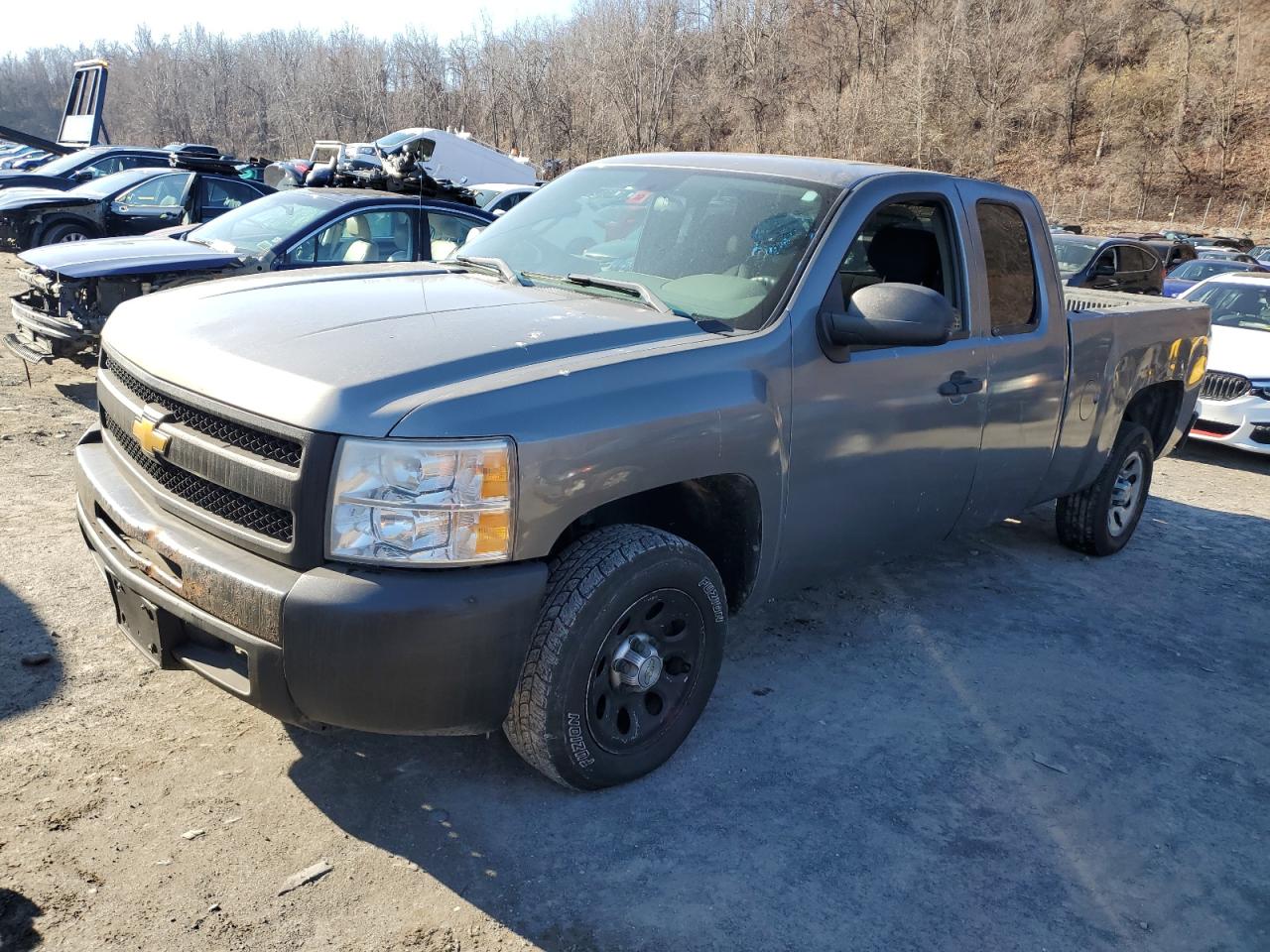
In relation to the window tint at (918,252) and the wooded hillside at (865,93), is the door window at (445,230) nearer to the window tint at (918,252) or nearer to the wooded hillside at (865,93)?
the window tint at (918,252)

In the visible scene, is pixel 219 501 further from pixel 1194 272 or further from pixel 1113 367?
pixel 1194 272

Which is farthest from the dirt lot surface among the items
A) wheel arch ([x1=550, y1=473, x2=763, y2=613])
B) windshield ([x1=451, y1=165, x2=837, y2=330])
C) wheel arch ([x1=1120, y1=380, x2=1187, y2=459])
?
wheel arch ([x1=1120, y1=380, x2=1187, y2=459])

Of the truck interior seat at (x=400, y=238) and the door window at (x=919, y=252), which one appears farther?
the truck interior seat at (x=400, y=238)

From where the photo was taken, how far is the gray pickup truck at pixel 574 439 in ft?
8.24

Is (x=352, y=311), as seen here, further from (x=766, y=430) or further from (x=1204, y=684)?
(x=1204, y=684)

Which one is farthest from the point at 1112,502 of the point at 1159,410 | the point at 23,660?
the point at 23,660

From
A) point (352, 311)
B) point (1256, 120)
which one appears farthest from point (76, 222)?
point (1256, 120)

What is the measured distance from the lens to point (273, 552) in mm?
2568

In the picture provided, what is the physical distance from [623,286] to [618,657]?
4.36 feet

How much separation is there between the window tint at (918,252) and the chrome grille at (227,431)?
2420 millimetres

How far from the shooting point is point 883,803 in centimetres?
325


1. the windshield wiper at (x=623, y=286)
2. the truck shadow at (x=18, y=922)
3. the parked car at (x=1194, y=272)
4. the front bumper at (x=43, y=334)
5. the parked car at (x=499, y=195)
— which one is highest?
the windshield wiper at (x=623, y=286)

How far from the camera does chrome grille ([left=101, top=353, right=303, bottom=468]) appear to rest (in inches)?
101

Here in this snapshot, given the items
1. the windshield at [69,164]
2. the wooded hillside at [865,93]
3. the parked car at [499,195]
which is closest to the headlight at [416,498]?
the parked car at [499,195]
